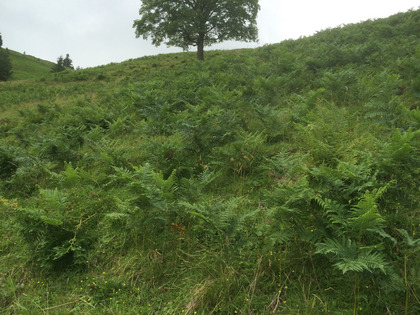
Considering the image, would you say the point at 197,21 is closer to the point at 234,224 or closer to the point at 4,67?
the point at 234,224

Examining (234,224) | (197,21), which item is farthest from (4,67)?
(234,224)

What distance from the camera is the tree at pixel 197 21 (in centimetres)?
1839

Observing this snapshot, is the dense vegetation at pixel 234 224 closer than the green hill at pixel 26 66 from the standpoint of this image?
Yes

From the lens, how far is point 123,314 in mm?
2357

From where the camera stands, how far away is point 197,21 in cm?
1817

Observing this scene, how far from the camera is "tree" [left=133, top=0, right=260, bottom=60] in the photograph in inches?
724

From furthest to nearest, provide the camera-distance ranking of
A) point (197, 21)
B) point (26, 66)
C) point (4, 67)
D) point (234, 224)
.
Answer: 1. point (26, 66)
2. point (4, 67)
3. point (197, 21)
4. point (234, 224)

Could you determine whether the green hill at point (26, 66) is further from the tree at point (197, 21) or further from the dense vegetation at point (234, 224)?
the dense vegetation at point (234, 224)

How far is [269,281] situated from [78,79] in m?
19.5

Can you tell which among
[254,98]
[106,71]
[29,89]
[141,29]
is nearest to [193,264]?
[254,98]

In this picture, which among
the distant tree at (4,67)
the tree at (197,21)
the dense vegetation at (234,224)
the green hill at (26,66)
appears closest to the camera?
the dense vegetation at (234,224)

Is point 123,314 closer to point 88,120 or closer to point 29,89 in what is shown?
point 88,120

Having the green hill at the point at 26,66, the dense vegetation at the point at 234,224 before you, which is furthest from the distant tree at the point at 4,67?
the dense vegetation at the point at 234,224

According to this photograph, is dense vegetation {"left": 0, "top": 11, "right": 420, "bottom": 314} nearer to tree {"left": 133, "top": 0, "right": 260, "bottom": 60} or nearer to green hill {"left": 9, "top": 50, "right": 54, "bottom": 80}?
tree {"left": 133, "top": 0, "right": 260, "bottom": 60}
